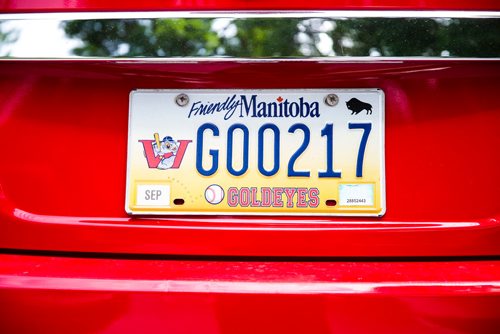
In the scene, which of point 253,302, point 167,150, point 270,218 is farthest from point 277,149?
point 253,302

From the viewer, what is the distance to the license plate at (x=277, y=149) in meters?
1.32

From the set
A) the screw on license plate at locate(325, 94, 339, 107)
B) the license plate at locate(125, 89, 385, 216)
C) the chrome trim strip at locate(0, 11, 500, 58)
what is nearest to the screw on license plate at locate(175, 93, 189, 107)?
the license plate at locate(125, 89, 385, 216)

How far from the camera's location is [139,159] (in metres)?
1.36

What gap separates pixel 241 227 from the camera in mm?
1326

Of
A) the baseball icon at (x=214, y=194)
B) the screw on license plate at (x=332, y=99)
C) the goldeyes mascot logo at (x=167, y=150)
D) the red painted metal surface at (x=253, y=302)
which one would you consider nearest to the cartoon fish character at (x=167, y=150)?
the goldeyes mascot logo at (x=167, y=150)

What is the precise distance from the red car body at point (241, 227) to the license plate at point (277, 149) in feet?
0.10

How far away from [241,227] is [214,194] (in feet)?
0.34

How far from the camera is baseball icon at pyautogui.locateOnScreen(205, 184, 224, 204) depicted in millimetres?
1335

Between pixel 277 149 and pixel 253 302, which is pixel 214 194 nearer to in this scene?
pixel 277 149

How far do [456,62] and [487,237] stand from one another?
0.42m

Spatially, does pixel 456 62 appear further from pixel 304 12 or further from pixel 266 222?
pixel 266 222

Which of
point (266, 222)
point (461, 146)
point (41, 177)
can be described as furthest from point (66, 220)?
point (461, 146)

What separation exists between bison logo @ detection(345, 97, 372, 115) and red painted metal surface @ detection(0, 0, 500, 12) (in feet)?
0.71

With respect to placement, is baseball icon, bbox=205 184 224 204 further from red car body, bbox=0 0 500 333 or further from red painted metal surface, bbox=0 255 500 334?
red painted metal surface, bbox=0 255 500 334
